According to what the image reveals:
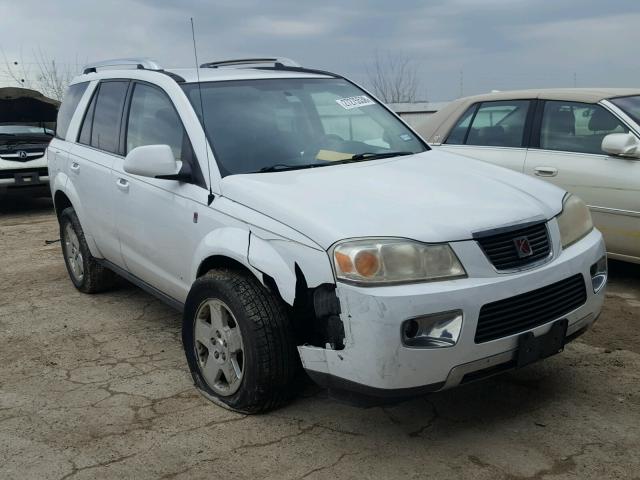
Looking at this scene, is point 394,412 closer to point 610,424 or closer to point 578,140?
point 610,424

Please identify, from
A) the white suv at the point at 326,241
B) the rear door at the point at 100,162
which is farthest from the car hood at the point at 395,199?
the rear door at the point at 100,162

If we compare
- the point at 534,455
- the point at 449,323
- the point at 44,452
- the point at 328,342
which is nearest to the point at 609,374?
the point at 534,455

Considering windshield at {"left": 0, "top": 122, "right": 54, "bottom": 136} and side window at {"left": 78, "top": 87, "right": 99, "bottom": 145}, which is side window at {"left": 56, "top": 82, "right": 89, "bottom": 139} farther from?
windshield at {"left": 0, "top": 122, "right": 54, "bottom": 136}

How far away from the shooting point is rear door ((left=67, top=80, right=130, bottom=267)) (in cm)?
478

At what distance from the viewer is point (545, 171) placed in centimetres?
570

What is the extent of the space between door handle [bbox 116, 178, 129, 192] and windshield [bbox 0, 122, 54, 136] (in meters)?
7.24

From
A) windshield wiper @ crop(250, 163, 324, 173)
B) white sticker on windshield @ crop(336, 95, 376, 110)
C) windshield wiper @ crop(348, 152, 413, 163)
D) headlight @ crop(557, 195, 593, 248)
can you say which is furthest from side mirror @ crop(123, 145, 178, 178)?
headlight @ crop(557, 195, 593, 248)

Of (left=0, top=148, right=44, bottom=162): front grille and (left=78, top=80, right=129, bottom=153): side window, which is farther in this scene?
(left=0, top=148, right=44, bottom=162): front grille

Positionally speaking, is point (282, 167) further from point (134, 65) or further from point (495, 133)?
point (495, 133)

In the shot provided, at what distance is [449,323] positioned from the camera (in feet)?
9.40

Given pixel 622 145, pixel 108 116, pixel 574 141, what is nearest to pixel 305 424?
pixel 108 116

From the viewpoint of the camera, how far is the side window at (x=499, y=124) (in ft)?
19.9

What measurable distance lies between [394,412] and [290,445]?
596mm

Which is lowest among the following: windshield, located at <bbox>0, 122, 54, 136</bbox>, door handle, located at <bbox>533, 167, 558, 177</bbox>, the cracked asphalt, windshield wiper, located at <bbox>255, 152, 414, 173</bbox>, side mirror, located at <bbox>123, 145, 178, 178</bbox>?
the cracked asphalt
